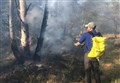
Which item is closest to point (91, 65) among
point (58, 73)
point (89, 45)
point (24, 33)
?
point (89, 45)

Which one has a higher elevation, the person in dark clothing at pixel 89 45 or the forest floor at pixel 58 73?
the person in dark clothing at pixel 89 45

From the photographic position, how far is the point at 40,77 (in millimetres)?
10852

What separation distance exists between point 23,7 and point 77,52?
4151mm

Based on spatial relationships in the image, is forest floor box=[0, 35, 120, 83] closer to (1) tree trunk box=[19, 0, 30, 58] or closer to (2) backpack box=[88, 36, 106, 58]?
(1) tree trunk box=[19, 0, 30, 58]

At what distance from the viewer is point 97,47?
325 inches

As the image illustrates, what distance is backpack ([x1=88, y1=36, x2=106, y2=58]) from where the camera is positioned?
8.23 m

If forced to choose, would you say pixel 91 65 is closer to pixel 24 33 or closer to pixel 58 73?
pixel 58 73

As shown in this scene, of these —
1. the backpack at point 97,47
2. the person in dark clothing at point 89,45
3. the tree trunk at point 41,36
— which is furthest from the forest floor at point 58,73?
the backpack at point 97,47

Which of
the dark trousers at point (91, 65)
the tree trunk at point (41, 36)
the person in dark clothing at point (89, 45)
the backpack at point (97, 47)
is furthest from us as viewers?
the tree trunk at point (41, 36)

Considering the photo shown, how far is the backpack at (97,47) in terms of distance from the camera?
8.23m

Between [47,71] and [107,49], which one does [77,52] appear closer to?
[107,49]

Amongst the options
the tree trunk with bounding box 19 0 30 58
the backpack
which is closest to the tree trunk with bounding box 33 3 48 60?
the tree trunk with bounding box 19 0 30 58

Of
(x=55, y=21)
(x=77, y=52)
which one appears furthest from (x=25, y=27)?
(x=55, y=21)

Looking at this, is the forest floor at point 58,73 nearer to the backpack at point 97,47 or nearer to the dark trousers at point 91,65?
the dark trousers at point 91,65
